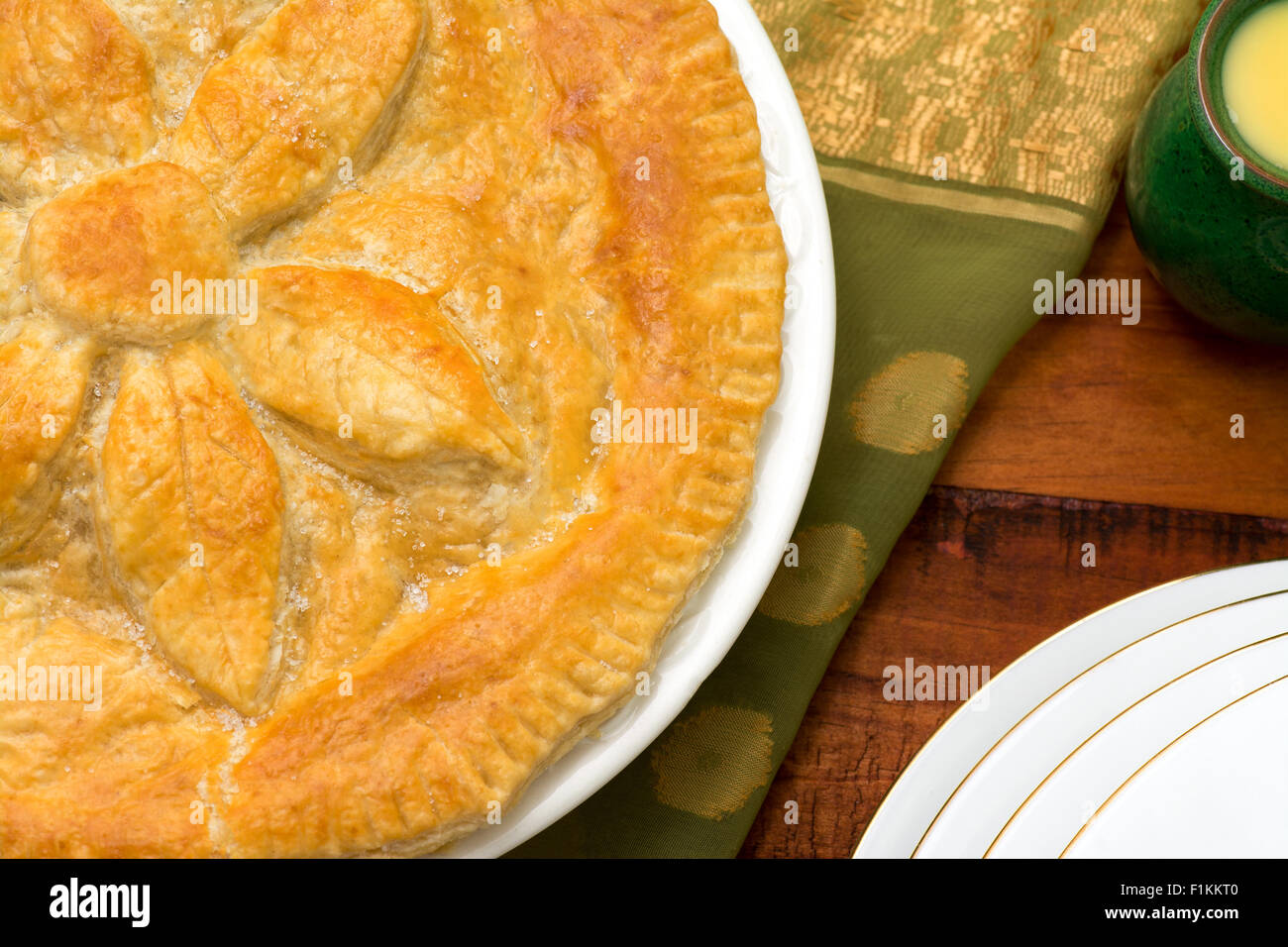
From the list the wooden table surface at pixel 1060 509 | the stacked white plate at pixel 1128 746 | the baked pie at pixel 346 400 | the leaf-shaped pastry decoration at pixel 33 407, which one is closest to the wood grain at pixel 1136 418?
the wooden table surface at pixel 1060 509

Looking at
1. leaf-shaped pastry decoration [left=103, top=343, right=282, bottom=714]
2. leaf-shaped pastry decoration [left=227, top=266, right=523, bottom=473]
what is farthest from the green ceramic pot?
leaf-shaped pastry decoration [left=103, top=343, right=282, bottom=714]

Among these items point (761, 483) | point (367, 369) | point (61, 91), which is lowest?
point (761, 483)

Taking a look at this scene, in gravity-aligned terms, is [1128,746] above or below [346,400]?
below

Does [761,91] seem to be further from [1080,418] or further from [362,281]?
[1080,418]

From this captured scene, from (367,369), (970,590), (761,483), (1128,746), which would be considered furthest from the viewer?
(970,590)

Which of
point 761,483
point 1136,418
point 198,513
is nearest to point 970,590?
point 1136,418

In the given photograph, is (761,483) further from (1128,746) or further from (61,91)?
(61,91)

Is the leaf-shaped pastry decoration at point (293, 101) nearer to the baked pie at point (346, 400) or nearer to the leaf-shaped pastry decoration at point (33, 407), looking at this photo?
the baked pie at point (346, 400)
